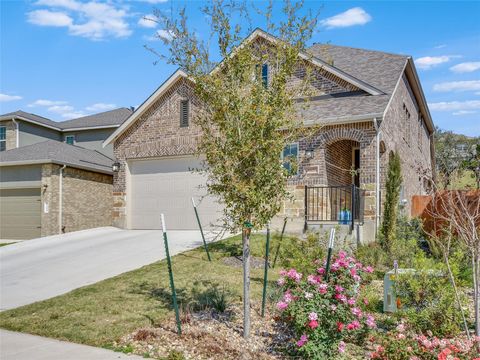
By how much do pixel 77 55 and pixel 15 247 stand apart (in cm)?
642

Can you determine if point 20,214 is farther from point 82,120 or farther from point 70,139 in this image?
point 82,120

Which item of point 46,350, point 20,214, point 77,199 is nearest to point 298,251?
point 46,350

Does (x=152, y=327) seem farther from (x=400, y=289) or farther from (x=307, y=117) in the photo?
(x=307, y=117)

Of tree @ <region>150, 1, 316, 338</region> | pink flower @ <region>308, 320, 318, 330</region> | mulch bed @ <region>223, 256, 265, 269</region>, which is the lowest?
mulch bed @ <region>223, 256, 265, 269</region>

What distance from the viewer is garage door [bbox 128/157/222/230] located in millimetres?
15421

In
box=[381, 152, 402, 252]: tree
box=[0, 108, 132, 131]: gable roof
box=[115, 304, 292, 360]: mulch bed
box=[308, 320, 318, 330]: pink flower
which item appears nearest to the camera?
box=[308, 320, 318, 330]: pink flower

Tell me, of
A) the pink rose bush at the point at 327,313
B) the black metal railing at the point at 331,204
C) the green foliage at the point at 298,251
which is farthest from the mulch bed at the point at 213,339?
the black metal railing at the point at 331,204

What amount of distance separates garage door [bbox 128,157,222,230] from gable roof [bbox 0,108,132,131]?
7430 mm

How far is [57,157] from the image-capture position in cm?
1711

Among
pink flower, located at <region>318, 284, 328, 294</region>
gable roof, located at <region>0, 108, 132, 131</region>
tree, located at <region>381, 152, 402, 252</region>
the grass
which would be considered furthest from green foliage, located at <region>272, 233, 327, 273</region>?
gable roof, located at <region>0, 108, 132, 131</region>

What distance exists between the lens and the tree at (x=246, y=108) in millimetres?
5262

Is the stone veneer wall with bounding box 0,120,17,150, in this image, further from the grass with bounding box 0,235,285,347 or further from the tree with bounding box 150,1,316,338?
the tree with bounding box 150,1,316,338

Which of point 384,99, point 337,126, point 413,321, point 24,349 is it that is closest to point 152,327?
point 24,349

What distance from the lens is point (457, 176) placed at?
692cm
